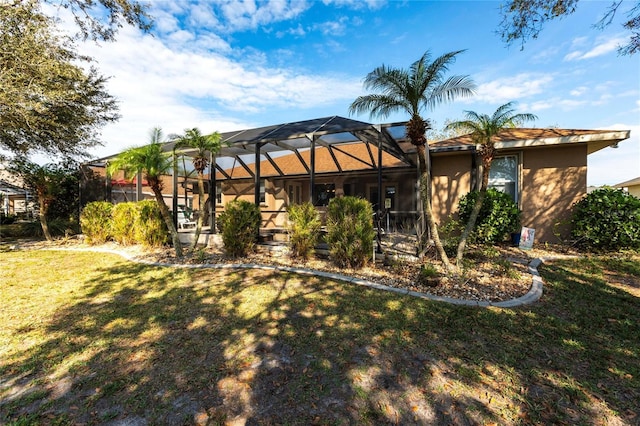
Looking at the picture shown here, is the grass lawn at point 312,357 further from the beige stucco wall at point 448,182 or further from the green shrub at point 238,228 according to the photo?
the beige stucco wall at point 448,182

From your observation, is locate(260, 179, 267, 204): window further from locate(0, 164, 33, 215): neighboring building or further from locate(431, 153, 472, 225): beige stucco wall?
locate(0, 164, 33, 215): neighboring building

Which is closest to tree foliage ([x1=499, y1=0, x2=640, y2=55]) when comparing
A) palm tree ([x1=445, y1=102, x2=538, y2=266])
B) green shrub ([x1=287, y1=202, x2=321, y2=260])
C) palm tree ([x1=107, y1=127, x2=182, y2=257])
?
palm tree ([x1=445, y1=102, x2=538, y2=266])

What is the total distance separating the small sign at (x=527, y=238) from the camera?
777cm

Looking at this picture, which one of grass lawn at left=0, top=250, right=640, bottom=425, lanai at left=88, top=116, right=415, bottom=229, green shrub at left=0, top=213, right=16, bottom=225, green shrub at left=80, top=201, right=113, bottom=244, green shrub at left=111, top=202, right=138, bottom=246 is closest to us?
grass lawn at left=0, top=250, right=640, bottom=425

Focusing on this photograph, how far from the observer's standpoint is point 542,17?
552 cm

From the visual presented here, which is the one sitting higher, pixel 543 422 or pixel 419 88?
pixel 419 88

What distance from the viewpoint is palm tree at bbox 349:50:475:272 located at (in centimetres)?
554

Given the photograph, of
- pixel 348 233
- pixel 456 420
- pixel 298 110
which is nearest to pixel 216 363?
pixel 456 420

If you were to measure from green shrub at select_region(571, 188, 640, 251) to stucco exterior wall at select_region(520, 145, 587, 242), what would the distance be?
628 mm

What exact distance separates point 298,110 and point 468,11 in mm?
9069

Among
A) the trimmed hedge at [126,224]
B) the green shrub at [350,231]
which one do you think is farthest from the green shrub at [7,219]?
the green shrub at [350,231]

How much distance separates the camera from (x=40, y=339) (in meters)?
3.45

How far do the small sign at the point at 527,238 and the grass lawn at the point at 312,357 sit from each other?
9.03ft

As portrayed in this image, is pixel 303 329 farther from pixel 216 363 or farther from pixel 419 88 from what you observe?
pixel 419 88
